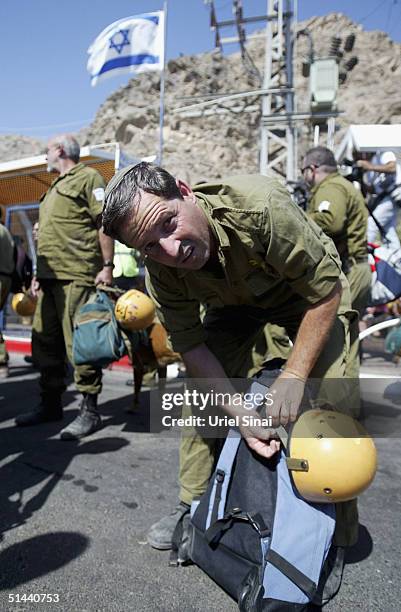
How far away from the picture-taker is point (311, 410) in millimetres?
1494

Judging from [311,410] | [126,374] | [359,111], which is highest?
[359,111]

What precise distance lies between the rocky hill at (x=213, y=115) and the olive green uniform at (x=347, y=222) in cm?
2124

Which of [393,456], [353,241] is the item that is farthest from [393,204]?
[393,456]

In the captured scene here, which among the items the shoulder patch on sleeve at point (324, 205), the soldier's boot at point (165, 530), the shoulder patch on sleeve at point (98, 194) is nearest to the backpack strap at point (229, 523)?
the soldier's boot at point (165, 530)

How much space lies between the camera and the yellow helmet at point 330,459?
1336 mm

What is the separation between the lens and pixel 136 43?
23.6ft

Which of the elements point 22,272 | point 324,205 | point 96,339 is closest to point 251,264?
point 96,339

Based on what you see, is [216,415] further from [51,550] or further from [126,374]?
[126,374]

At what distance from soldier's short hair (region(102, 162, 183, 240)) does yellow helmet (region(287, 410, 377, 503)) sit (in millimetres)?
824

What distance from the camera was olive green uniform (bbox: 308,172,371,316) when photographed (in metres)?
3.26

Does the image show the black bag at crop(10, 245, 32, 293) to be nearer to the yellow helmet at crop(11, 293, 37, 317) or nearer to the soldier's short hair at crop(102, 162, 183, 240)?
the yellow helmet at crop(11, 293, 37, 317)

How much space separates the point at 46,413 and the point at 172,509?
158 centimetres

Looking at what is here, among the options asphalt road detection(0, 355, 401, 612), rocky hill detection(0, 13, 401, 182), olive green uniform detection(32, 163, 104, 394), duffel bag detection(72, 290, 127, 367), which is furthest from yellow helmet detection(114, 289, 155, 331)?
rocky hill detection(0, 13, 401, 182)

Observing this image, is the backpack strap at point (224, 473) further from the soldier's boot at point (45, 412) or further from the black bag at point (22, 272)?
the black bag at point (22, 272)
